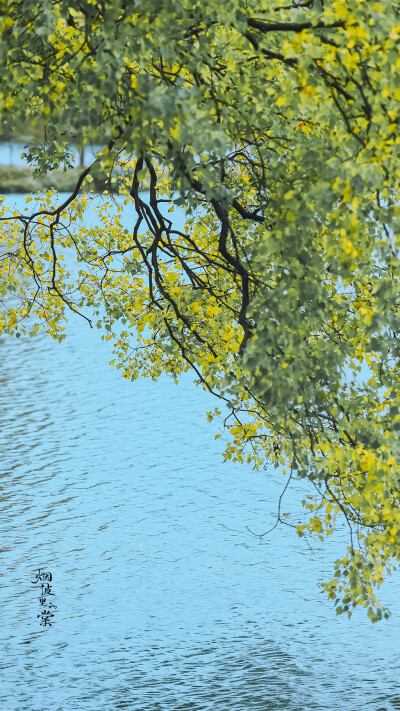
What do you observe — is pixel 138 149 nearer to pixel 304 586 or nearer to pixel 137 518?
pixel 304 586

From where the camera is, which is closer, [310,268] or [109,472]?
[310,268]

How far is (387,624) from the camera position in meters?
16.8

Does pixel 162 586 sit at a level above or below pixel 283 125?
below

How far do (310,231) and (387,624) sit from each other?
1091 centimetres

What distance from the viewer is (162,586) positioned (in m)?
18.6

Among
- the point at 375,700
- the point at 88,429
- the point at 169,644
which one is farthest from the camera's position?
the point at 88,429

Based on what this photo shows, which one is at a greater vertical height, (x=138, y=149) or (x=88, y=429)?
(x=88, y=429)

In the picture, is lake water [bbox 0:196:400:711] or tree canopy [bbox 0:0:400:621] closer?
tree canopy [bbox 0:0:400:621]

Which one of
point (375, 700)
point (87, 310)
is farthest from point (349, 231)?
point (87, 310)

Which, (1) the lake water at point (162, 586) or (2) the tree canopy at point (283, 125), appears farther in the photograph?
(1) the lake water at point (162, 586)

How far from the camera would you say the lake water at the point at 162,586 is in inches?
575

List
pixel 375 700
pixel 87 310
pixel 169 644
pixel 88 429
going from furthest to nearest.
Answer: pixel 87 310
pixel 88 429
pixel 169 644
pixel 375 700

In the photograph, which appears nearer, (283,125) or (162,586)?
(283,125)

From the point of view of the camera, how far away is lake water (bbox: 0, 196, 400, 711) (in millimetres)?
14602
